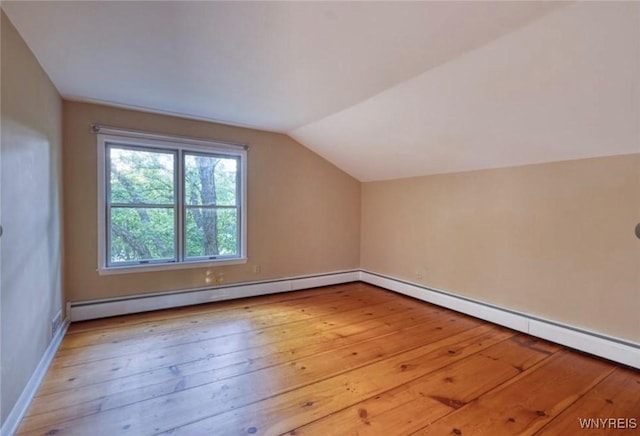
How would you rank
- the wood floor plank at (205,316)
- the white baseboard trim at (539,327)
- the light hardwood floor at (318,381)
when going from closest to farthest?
the light hardwood floor at (318,381) < the white baseboard trim at (539,327) < the wood floor plank at (205,316)

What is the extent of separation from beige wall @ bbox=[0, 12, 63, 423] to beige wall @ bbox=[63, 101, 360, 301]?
0.48 m

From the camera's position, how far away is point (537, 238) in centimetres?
297

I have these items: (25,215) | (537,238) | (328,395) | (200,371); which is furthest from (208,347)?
(537,238)

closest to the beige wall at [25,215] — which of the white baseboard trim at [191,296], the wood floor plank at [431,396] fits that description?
the white baseboard trim at [191,296]

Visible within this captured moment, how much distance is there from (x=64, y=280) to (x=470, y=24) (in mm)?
4061

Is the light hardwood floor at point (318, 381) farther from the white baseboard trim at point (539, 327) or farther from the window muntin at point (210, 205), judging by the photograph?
the window muntin at point (210, 205)

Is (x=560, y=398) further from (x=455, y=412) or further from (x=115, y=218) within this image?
(x=115, y=218)

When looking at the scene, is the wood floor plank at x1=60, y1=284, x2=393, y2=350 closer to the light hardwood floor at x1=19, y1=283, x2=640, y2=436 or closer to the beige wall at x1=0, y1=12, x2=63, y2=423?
the light hardwood floor at x1=19, y1=283, x2=640, y2=436

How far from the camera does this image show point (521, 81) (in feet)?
7.05

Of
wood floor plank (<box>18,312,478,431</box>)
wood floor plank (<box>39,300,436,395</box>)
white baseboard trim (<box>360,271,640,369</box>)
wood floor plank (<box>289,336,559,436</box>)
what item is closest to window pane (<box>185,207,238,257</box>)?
wood floor plank (<box>39,300,436,395</box>)

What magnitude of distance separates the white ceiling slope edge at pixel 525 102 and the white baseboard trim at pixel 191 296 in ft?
7.36

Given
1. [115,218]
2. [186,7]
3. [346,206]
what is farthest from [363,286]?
[186,7]

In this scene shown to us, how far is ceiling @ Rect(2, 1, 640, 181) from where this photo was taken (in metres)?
1.70

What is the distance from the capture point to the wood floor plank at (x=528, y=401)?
1.73 m
